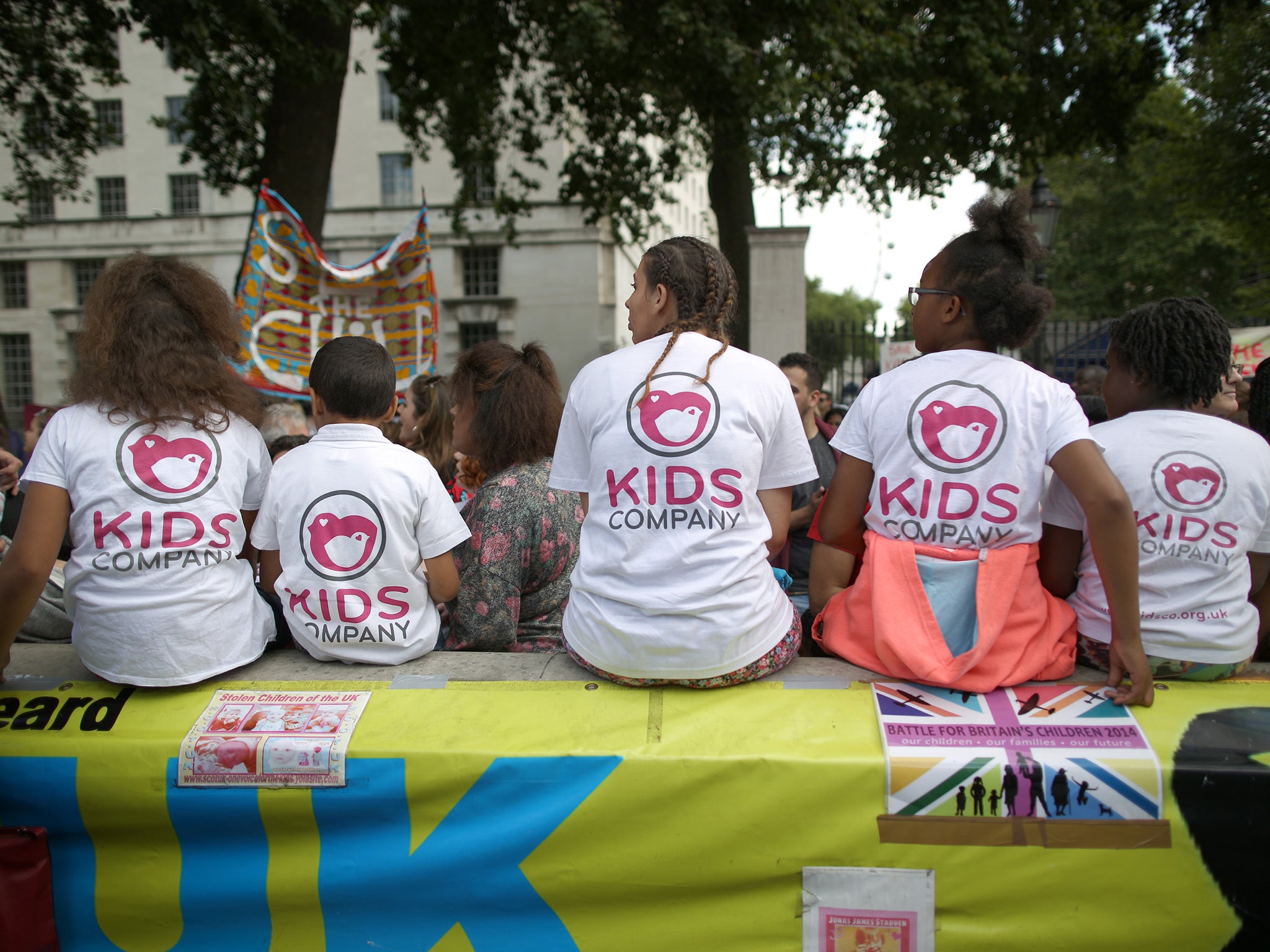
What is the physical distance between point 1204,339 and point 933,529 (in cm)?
99

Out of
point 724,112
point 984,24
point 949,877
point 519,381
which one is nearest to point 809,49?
point 724,112

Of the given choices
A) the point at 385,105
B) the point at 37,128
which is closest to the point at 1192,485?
the point at 37,128

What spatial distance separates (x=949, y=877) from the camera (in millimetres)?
2217

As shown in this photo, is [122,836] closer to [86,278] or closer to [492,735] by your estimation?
[492,735]

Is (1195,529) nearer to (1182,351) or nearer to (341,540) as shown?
(1182,351)

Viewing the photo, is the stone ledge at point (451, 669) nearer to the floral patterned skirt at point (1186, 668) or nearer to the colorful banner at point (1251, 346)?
the floral patterned skirt at point (1186, 668)

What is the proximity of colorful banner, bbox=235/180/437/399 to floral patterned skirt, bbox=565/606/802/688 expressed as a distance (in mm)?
5187

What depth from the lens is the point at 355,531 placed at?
2.67 meters

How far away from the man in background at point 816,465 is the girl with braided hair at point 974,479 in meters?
1.81

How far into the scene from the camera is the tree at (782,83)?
410 inches

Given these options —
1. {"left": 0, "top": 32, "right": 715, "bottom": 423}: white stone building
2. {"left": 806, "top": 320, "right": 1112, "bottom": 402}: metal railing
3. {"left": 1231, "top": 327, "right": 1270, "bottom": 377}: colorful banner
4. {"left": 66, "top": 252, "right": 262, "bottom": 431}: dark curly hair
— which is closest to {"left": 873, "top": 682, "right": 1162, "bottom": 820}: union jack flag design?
{"left": 66, "top": 252, "right": 262, "bottom": 431}: dark curly hair

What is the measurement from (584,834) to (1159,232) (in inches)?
1407

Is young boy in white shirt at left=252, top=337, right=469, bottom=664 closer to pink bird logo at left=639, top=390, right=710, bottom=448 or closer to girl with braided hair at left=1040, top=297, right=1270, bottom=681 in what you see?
pink bird logo at left=639, top=390, right=710, bottom=448

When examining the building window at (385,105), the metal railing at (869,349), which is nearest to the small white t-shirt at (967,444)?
the metal railing at (869,349)
